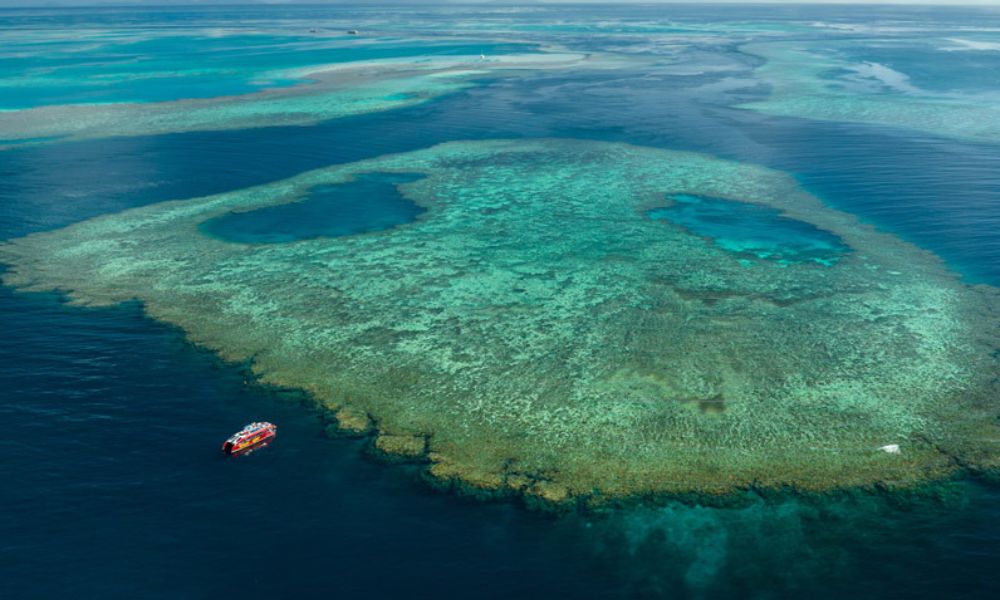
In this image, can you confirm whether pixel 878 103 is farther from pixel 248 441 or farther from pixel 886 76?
pixel 248 441

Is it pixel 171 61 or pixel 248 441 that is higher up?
pixel 171 61

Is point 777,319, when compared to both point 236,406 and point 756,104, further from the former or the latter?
point 756,104

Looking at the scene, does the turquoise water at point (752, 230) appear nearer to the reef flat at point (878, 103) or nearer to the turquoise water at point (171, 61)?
the reef flat at point (878, 103)

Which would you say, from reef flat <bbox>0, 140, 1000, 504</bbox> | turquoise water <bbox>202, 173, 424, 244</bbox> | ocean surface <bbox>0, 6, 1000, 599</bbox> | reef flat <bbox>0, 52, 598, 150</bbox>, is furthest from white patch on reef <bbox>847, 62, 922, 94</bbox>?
turquoise water <bbox>202, 173, 424, 244</bbox>

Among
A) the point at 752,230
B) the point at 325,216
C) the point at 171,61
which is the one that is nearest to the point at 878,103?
the point at 752,230

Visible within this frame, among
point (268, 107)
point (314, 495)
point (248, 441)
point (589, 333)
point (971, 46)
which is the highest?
point (971, 46)

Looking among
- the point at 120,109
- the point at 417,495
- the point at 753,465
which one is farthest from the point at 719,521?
the point at 120,109
